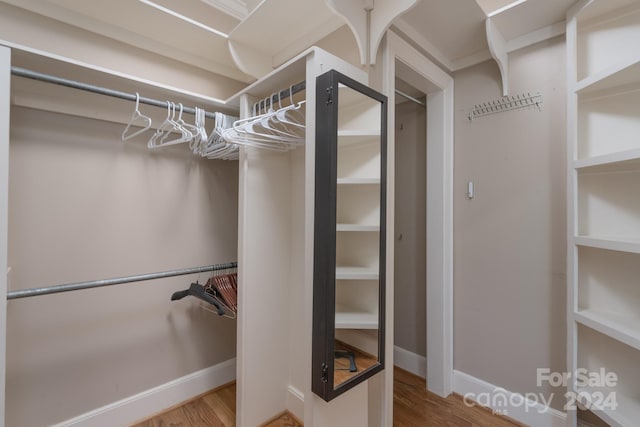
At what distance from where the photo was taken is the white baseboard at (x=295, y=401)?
1.72 meters

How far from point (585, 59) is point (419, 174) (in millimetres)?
1157

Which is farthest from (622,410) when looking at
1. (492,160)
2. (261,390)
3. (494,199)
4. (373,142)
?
(261,390)

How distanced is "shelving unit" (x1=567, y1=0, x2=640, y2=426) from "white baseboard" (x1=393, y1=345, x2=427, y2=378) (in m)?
0.98

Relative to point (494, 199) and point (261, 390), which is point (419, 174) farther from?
point (261, 390)

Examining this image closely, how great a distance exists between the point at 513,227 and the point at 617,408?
96cm

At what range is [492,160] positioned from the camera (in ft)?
6.11

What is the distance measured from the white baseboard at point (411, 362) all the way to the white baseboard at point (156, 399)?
141cm

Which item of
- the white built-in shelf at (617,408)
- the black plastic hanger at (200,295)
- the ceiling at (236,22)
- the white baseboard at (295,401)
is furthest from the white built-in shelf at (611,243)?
the black plastic hanger at (200,295)

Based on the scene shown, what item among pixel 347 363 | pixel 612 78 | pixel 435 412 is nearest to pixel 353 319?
pixel 347 363

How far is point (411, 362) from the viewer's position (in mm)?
2336

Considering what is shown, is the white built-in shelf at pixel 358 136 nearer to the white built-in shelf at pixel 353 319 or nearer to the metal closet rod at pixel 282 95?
the metal closet rod at pixel 282 95

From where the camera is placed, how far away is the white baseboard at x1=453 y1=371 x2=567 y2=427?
162 centimetres

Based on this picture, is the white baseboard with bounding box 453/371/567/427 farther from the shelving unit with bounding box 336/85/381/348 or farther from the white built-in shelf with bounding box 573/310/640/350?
the shelving unit with bounding box 336/85/381/348

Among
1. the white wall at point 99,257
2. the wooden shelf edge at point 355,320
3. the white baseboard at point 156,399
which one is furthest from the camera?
the white baseboard at point 156,399
